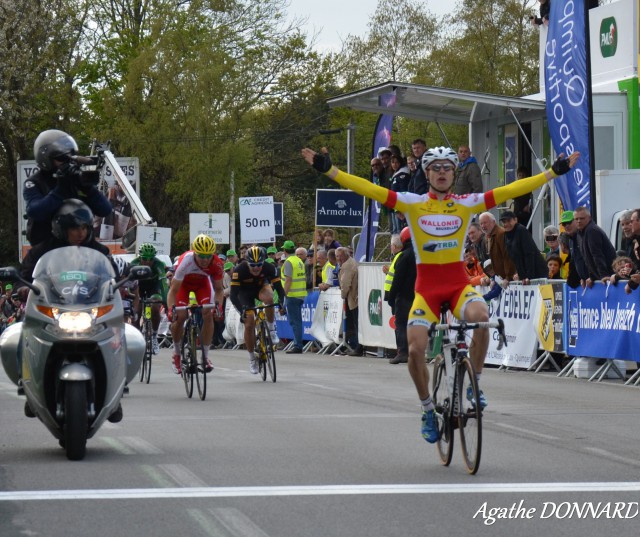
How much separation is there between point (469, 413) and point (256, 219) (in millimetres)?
28087

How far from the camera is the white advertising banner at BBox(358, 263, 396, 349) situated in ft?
85.0

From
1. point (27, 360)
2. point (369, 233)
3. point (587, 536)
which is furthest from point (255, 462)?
point (369, 233)

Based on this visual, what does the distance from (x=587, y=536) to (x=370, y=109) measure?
76.3ft

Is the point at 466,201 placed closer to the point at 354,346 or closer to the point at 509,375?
the point at 509,375

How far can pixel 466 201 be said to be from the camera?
1020 centimetres

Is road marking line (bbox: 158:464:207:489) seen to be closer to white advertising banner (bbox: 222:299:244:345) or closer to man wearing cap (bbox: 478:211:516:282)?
man wearing cap (bbox: 478:211:516:282)

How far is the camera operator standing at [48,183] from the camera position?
1057 cm

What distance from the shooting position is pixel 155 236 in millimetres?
44219

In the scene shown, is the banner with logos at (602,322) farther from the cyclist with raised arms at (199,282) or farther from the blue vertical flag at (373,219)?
the blue vertical flag at (373,219)

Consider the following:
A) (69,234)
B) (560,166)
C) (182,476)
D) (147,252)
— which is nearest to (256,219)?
(147,252)

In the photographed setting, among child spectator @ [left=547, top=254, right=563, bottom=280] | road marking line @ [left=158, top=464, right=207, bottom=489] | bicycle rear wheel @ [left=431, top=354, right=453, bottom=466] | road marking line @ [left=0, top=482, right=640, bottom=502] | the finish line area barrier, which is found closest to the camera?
road marking line @ [left=0, top=482, right=640, bottom=502]

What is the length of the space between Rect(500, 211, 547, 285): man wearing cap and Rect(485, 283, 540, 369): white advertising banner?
0.22m

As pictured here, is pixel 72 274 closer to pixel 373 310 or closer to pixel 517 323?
pixel 517 323

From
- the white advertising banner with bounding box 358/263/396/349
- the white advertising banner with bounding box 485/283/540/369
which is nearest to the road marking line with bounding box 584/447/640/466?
the white advertising banner with bounding box 485/283/540/369
